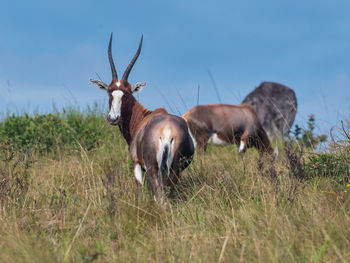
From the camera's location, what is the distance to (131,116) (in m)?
6.71

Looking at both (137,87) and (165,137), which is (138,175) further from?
(137,87)

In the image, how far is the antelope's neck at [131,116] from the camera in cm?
667

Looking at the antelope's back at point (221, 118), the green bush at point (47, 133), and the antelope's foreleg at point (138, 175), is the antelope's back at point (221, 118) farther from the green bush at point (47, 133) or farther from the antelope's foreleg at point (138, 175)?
the antelope's foreleg at point (138, 175)

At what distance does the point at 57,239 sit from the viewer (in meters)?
4.26

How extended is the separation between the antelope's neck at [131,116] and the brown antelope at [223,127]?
11.1 ft

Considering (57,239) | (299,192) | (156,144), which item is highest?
(156,144)

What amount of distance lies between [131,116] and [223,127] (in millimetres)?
3775

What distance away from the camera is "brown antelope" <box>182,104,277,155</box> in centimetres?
1007

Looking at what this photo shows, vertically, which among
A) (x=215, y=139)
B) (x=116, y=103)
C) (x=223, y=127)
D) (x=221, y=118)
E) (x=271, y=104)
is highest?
(x=116, y=103)

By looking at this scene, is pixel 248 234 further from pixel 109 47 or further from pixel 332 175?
pixel 109 47

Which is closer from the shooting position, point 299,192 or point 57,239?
point 57,239

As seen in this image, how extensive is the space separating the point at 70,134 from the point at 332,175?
6.05 metres

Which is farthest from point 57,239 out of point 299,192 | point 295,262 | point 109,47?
point 109,47

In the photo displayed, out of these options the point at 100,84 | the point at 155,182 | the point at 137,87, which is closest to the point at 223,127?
the point at 137,87
